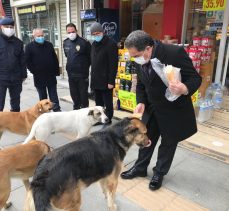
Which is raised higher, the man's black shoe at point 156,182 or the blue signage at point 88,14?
the blue signage at point 88,14

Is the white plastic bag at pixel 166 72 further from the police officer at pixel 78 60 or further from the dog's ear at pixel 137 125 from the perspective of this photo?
the police officer at pixel 78 60

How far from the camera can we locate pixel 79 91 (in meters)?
5.41

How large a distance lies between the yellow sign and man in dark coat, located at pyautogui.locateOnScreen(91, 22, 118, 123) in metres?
2.36

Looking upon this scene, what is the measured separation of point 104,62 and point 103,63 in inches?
1.1

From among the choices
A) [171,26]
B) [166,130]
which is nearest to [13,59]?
[166,130]

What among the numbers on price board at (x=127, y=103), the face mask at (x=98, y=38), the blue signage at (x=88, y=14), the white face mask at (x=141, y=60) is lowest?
the numbers on price board at (x=127, y=103)

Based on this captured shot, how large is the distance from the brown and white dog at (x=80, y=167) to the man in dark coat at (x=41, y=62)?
2589 mm

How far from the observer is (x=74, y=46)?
498 cm

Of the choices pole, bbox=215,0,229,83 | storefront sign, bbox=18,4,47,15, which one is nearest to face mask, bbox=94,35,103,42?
pole, bbox=215,0,229,83

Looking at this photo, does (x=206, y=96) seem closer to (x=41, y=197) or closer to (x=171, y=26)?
(x=171, y=26)

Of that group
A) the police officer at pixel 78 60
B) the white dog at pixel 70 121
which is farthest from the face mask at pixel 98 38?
the white dog at pixel 70 121

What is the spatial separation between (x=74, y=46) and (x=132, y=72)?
1453mm

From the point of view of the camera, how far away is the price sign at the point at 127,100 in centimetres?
541

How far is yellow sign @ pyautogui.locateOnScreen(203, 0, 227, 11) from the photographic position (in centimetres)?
499
